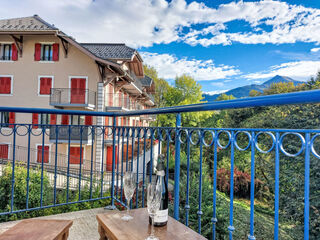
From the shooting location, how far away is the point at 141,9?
16.0 meters

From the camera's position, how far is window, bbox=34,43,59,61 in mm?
12336

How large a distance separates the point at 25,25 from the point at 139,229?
559 inches

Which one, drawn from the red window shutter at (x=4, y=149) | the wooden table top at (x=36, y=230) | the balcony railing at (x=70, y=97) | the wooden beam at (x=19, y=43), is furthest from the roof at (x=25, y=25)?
the wooden table top at (x=36, y=230)

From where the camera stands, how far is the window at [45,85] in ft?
40.5

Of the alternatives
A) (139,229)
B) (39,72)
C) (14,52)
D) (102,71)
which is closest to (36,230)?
(139,229)

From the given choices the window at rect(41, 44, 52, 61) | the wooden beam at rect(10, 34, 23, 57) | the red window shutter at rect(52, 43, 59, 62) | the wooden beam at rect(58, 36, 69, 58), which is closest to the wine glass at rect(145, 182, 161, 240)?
the wooden beam at rect(58, 36, 69, 58)

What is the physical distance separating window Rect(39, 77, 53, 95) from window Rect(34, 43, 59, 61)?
115 cm

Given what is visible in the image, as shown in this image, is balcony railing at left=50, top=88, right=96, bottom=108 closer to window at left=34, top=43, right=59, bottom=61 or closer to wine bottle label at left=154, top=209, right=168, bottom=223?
window at left=34, top=43, right=59, bottom=61

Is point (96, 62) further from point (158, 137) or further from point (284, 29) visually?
point (284, 29)

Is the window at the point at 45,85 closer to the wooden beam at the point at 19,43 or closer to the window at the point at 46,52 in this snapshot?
the window at the point at 46,52

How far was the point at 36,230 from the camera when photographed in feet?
4.14

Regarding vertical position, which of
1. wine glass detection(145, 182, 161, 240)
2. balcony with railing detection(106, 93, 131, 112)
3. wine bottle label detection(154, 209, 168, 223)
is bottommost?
wine bottle label detection(154, 209, 168, 223)

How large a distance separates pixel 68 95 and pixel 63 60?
2109 mm

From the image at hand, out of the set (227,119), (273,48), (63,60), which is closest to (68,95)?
(63,60)
